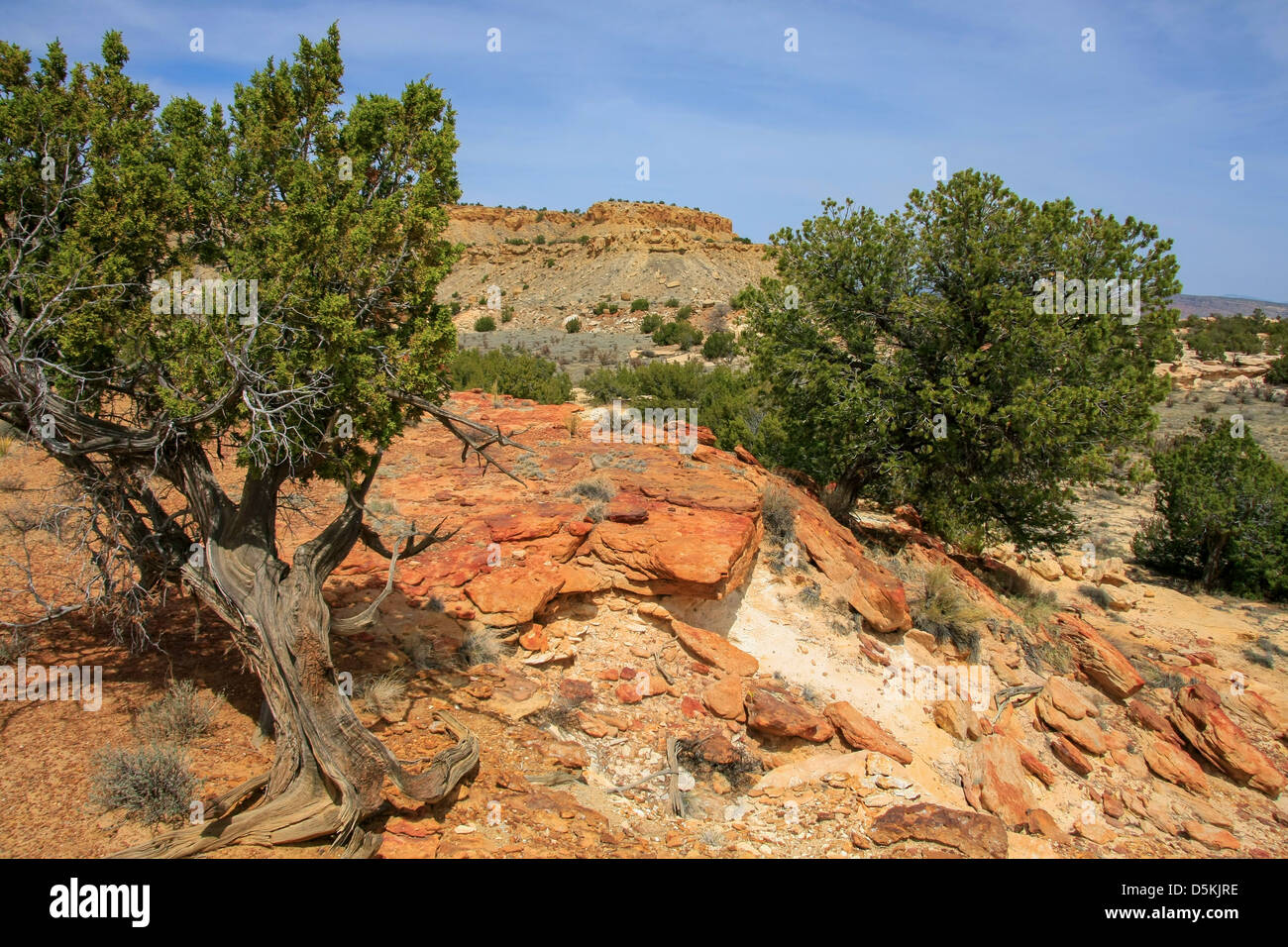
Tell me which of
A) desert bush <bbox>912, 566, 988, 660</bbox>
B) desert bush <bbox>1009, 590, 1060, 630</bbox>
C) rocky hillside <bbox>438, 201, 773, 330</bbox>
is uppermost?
rocky hillside <bbox>438, 201, 773, 330</bbox>

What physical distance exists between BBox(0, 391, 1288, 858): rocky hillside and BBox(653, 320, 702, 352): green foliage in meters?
25.1

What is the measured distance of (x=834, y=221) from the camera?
38.0ft

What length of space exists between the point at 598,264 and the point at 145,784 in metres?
56.1

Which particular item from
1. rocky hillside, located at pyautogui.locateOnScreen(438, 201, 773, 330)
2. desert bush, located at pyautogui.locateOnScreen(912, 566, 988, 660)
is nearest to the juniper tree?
desert bush, located at pyautogui.locateOnScreen(912, 566, 988, 660)

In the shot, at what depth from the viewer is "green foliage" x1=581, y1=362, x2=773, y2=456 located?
15031 millimetres

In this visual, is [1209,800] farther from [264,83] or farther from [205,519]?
[264,83]

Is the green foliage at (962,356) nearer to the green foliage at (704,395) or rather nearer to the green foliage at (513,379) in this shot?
the green foliage at (704,395)

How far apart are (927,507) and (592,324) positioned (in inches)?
1462

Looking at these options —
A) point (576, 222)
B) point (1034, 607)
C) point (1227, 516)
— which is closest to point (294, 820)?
point (1034, 607)

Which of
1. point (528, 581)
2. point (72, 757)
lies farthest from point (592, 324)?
point (72, 757)

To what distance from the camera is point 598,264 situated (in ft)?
189

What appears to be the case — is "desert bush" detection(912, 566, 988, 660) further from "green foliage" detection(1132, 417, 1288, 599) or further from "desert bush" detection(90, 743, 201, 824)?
"green foliage" detection(1132, 417, 1288, 599)

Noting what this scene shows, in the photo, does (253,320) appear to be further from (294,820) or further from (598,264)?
(598,264)

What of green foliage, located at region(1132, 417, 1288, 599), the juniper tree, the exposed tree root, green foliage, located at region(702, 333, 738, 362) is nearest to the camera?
the exposed tree root
